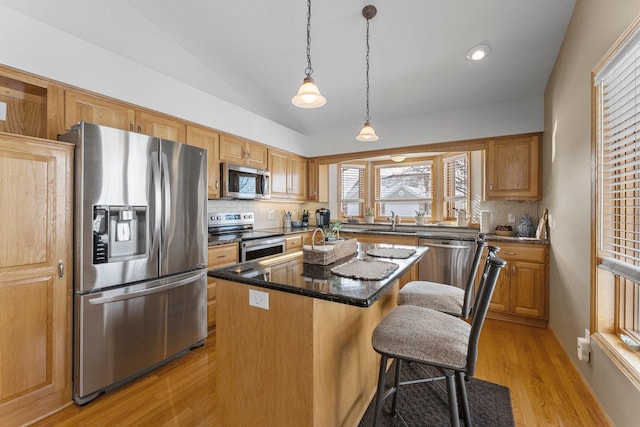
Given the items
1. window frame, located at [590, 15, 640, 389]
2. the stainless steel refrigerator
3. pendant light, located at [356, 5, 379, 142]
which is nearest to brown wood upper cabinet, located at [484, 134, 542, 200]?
window frame, located at [590, 15, 640, 389]

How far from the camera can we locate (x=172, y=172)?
7.61 feet

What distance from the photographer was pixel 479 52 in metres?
2.77

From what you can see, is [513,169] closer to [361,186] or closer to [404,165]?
[404,165]

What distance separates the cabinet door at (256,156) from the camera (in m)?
3.70

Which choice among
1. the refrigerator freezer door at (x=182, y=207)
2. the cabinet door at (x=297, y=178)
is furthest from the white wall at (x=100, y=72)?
the cabinet door at (x=297, y=178)

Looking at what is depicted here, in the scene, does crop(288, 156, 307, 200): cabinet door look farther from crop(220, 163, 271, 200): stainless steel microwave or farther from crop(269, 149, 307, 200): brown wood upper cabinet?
crop(220, 163, 271, 200): stainless steel microwave

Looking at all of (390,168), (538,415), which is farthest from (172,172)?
(390,168)

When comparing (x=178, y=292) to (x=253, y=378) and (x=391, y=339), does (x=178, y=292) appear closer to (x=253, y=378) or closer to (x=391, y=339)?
(x=253, y=378)

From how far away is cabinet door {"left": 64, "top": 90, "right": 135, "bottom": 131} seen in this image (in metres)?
2.09

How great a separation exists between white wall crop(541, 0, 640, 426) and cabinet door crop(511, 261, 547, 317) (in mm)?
112

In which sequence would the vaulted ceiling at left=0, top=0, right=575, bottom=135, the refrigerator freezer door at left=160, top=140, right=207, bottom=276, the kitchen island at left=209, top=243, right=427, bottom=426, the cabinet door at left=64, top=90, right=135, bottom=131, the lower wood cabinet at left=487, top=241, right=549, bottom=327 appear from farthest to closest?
the lower wood cabinet at left=487, top=241, right=549, bottom=327 < the vaulted ceiling at left=0, top=0, right=575, bottom=135 < the refrigerator freezer door at left=160, top=140, right=207, bottom=276 < the cabinet door at left=64, top=90, right=135, bottom=131 < the kitchen island at left=209, top=243, right=427, bottom=426

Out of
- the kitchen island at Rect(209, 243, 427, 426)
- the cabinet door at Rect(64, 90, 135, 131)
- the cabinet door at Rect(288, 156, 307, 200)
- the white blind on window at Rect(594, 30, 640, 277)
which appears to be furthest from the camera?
the cabinet door at Rect(288, 156, 307, 200)

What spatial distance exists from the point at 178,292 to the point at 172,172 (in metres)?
0.99

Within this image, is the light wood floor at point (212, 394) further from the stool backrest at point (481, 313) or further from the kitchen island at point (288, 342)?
the stool backrest at point (481, 313)
